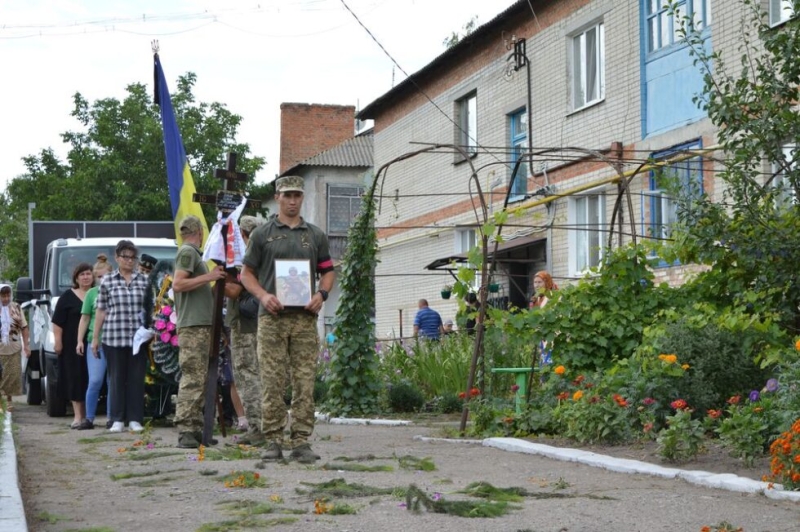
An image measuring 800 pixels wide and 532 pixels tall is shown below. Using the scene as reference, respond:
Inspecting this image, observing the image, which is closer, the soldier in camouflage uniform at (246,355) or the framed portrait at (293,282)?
the framed portrait at (293,282)

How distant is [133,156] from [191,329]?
3360 cm

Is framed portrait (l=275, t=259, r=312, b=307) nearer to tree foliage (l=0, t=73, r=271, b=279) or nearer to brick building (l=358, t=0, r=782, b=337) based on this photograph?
brick building (l=358, t=0, r=782, b=337)

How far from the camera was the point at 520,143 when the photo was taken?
2561 centimetres

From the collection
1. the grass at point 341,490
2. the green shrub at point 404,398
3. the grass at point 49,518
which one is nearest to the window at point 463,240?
the green shrub at point 404,398

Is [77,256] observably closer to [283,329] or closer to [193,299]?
[193,299]

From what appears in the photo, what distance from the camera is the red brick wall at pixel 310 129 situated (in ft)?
169

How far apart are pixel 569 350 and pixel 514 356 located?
14.6 feet

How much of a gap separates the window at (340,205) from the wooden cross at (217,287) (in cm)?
3594

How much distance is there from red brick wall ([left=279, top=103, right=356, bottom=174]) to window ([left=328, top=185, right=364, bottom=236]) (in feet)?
Result: 15.6

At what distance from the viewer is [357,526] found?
6.22 metres

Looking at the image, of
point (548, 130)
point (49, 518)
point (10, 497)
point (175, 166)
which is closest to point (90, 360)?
point (175, 166)

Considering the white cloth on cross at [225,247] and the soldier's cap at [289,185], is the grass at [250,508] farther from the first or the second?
the white cloth on cross at [225,247]

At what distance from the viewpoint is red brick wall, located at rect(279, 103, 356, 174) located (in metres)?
51.4

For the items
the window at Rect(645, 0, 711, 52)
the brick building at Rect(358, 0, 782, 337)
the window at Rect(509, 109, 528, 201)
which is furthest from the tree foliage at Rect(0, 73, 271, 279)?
the window at Rect(645, 0, 711, 52)
